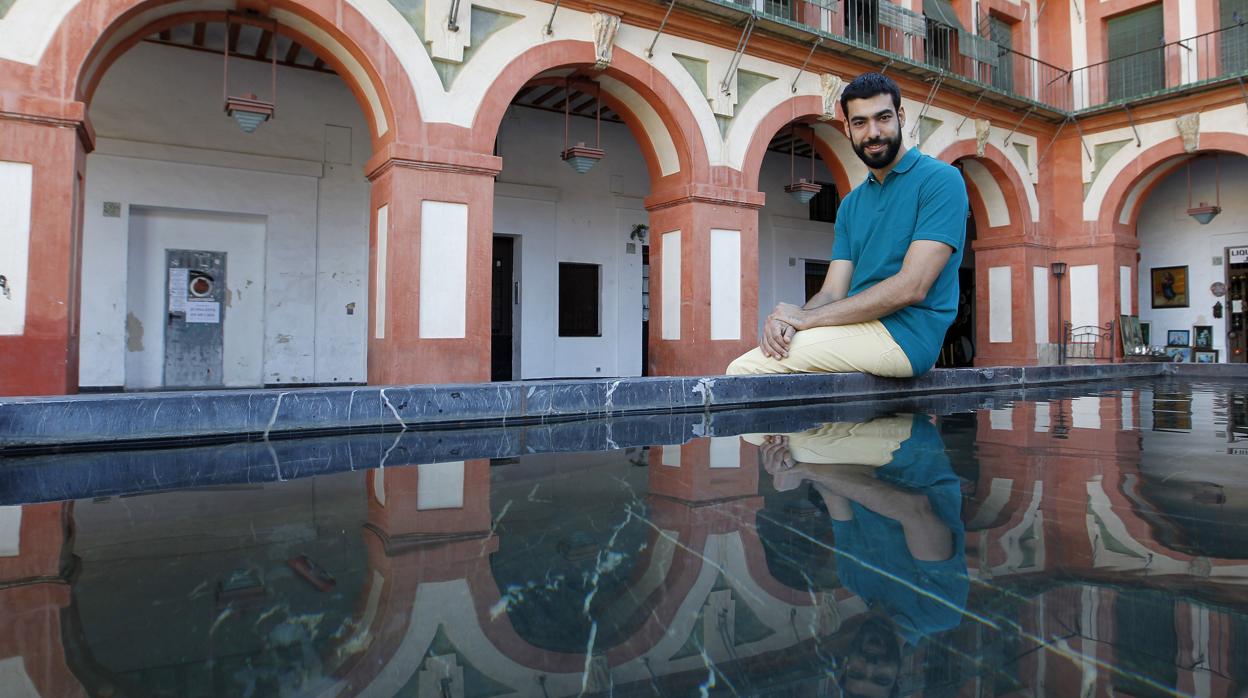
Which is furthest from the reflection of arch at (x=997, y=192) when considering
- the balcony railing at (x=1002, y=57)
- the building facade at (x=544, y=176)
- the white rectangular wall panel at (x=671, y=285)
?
the white rectangular wall panel at (x=671, y=285)

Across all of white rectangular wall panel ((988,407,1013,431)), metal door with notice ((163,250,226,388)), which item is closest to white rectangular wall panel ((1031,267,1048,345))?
white rectangular wall panel ((988,407,1013,431))

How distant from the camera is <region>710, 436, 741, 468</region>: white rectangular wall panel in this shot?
1729mm

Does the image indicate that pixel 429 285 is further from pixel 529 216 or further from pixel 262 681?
pixel 262 681

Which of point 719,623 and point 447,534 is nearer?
point 719,623

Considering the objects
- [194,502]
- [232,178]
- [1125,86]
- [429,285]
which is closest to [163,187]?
[232,178]

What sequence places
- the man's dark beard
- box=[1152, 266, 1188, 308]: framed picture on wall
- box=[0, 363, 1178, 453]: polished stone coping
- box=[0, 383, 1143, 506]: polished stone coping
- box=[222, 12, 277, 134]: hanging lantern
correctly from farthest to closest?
box=[1152, 266, 1188, 308]: framed picture on wall, box=[222, 12, 277, 134]: hanging lantern, the man's dark beard, box=[0, 363, 1178, 453]: polished stone coping, box=[0, 383, 1143, 506]: polished stone coping

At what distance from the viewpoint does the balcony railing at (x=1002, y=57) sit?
403 inches

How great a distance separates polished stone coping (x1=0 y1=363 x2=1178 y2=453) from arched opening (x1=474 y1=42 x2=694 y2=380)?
7.71 meters

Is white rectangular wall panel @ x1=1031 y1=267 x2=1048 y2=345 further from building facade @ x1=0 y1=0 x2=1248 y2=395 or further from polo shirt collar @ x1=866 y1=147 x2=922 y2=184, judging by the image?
polo shirt collar @ x1=866 y1=147 x2=922 y2=184

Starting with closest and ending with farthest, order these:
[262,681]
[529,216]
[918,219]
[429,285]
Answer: [262,681] < [918,219] < [429,285] < [529,216]

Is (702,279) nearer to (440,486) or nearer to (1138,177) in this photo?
(440,486)

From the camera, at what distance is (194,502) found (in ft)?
4.41

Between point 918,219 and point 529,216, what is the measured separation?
903 cm

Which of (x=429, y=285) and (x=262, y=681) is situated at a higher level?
(x=429, y=285)
